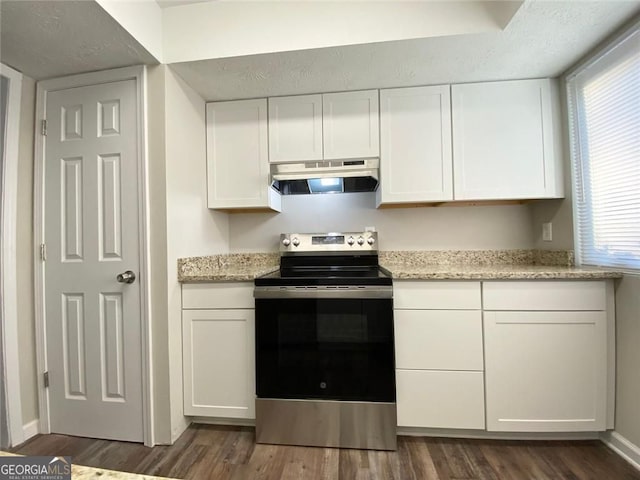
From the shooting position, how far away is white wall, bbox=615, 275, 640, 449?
1425mm

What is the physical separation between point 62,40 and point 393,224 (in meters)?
2.15

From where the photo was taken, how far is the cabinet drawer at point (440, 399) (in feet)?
5.20


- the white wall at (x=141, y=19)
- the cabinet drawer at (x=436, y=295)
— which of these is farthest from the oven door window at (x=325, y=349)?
the white wall at (x=141, y=19)

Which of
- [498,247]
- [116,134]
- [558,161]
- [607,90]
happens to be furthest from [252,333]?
[607,90]

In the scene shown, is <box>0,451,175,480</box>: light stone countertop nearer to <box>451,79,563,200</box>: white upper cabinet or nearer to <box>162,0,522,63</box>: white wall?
<box>162,0,522,63</box>: white wall

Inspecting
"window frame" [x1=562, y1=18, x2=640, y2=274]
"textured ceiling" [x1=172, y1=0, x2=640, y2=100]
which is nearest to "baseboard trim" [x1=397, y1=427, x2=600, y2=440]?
"window frame" [x1=562, y1=18, x2=640, y2=274]

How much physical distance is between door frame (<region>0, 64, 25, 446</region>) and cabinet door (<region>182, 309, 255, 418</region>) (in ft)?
2.95

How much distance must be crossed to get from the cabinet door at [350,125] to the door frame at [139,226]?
1077 millimetres

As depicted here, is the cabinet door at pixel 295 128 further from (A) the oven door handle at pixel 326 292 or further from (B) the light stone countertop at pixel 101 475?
(B) the light stone countertop at pixel 101 475

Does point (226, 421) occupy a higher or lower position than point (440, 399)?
lower

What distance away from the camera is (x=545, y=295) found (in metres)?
1.55

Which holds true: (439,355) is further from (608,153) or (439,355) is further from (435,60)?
(435,60)

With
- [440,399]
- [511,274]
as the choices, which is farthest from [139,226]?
[511,274]

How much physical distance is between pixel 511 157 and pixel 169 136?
6.77 feet
